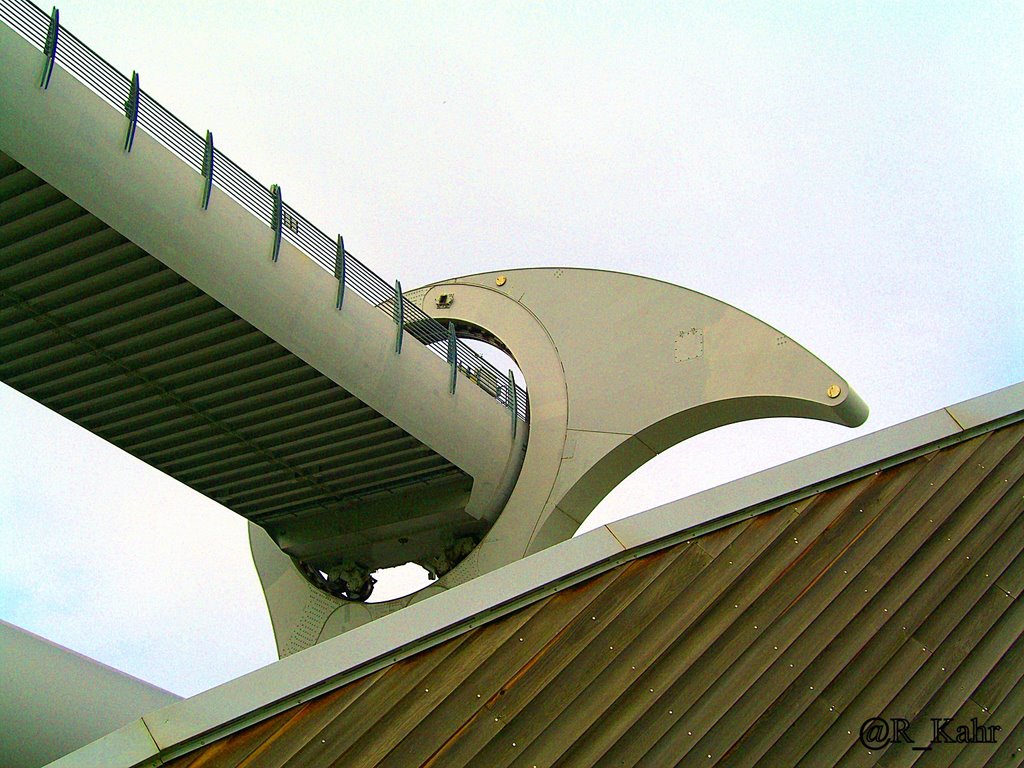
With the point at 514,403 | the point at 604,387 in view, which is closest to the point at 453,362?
the point at 514,403

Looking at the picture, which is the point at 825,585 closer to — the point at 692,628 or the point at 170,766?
the point at 692,628

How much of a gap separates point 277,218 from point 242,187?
52 centimetres

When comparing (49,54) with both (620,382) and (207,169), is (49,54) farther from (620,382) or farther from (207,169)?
(620,382)

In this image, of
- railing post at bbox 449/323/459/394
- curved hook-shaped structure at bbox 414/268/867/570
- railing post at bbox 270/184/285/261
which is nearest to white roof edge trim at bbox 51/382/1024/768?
railing post at bbox 270/184/285/261

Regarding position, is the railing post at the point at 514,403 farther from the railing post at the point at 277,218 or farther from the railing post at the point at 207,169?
the railing post at the point at 207,169

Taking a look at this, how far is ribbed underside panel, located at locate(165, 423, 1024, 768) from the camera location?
4977 millimetres

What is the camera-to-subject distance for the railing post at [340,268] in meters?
13.9

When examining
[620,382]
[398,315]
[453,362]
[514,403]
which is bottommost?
[620,382]

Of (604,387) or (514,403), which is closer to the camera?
(604,387)

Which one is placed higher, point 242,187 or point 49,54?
point 49,54

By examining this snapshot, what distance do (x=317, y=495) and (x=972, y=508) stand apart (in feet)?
40.7

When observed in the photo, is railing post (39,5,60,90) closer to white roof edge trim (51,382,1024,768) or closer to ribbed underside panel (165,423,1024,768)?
white roof edge trim (51,382,1024,768)

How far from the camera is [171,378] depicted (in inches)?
545

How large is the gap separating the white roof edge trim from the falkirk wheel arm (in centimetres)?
951
